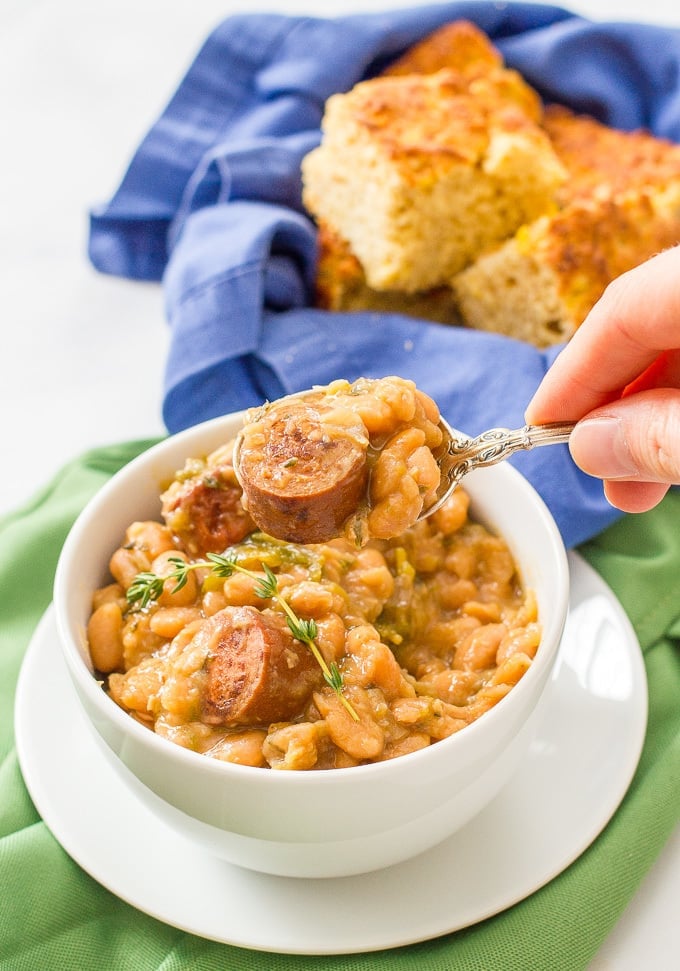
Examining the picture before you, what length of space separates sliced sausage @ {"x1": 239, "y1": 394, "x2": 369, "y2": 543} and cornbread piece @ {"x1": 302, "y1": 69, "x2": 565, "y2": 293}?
1.55m

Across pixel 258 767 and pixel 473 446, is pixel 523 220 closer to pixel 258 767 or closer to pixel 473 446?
pixel 473 446

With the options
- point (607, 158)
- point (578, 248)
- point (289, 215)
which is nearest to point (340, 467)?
point (578, 248)

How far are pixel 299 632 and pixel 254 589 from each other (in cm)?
16

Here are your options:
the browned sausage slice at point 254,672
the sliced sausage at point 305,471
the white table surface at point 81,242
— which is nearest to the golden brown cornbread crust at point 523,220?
the white table surface at point 81,242

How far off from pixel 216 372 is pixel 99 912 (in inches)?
66.9

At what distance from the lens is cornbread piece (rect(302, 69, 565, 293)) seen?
3.43 metres

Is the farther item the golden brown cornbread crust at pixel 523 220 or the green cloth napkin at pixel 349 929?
the golden brown cornbread crust at pixel 523 220

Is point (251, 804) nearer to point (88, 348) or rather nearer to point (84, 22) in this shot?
→ point (88, 348)

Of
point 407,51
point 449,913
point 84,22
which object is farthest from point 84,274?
point 449,913

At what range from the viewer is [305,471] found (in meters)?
2.00

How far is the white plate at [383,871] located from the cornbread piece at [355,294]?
1613 millimetres

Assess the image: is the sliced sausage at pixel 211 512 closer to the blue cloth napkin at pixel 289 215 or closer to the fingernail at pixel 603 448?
the fingernail at pixel 603 448

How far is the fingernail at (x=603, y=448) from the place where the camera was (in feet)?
6.54

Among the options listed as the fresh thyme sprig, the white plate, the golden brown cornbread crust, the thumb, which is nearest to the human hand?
the thumb
